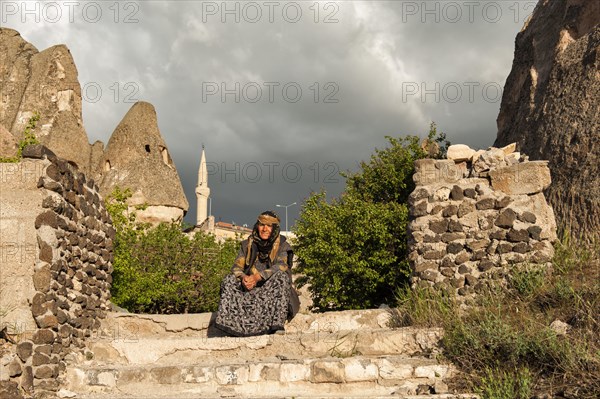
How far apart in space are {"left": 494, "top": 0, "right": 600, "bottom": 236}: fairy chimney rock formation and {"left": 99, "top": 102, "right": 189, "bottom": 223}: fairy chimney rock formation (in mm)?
15306

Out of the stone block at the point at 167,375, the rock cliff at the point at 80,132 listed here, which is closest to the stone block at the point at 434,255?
the stone block at the point at 167,375

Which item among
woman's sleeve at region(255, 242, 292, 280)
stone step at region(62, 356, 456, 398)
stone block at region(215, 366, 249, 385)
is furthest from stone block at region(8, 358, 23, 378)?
woman's sleeve at region(255, 242, 292, 280)

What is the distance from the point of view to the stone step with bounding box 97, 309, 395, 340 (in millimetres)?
6977

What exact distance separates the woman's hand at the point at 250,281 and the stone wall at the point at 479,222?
6.68ft

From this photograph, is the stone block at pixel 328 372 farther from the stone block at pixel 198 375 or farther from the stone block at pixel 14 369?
the stone block at pixel 14 369

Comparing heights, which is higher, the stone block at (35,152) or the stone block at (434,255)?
the stone block at (35,152)

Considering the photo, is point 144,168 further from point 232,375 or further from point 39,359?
point 232,375

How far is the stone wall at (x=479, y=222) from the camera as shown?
22.3 ft

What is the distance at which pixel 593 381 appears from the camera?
4180 millimetres

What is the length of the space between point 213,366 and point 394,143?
8.72 metres

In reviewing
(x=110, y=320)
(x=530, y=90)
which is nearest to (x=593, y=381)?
(x=110, y=320)

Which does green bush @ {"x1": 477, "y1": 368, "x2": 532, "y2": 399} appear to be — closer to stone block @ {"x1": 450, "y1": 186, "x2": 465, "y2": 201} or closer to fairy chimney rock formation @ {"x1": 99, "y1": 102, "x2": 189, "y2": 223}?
stone block @ {"x1": 450, "y1": 186, "x2": 465, "y2": 201}

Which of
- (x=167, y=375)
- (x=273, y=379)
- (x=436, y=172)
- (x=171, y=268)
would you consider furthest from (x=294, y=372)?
(x=171, y=268)

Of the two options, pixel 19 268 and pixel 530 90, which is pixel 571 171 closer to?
pixel 530 90
